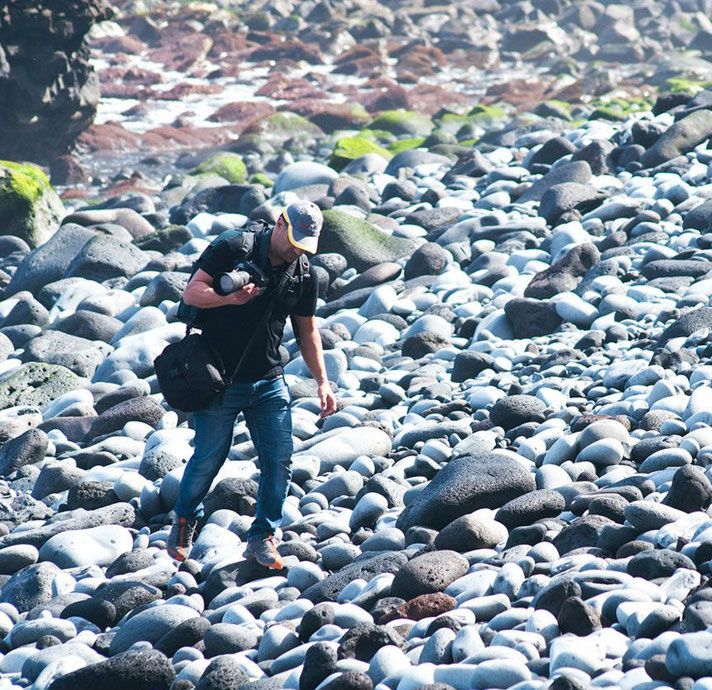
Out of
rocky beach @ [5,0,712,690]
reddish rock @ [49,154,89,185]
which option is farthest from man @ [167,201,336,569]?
reddish rock @ [49,154,89,185]

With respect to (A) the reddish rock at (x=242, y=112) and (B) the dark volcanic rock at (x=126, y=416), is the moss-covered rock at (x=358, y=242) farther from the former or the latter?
(A) the reddish rock at (x=242, y=112)

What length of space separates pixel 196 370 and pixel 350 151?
1359 cm

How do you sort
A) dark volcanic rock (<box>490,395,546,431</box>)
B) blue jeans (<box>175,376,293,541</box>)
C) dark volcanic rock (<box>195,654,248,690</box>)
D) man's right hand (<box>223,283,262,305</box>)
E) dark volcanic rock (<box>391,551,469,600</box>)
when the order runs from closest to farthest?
dark volcanic rock (<box>195,654,248,690</box>), dark volcanic rock (<box>391,551,469,600</box>), man's right hand (<box>223,283,262,305</box>), blue jeans (<box>175,376,293,541</box>), dark volcanic rock (<box>490,395,546,431</box>)

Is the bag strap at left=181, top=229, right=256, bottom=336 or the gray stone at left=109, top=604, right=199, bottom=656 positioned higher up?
the bag strap at left=181, top=229, right=256, bottom=336

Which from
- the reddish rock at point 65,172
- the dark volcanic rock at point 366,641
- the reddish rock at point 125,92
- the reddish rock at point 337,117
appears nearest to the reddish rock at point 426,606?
the dark volcanic rock at point 366,641

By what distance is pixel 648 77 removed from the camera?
36.4m

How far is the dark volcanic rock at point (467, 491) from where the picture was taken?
5.35 m

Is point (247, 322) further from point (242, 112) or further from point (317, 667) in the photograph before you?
point (242, 112)

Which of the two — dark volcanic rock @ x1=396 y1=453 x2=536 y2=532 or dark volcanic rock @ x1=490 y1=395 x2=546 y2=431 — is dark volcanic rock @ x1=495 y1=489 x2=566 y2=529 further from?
dark volcanic rock @ x1=490 y1=395 x2=546 y2=431

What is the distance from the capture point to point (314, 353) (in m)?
5.34

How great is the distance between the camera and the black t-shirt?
186 inches

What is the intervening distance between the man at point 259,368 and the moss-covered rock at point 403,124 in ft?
70.1

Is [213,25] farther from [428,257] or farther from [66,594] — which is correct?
[66,594]

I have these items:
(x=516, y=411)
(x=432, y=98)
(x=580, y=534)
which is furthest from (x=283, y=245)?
(x=432, y=98)
